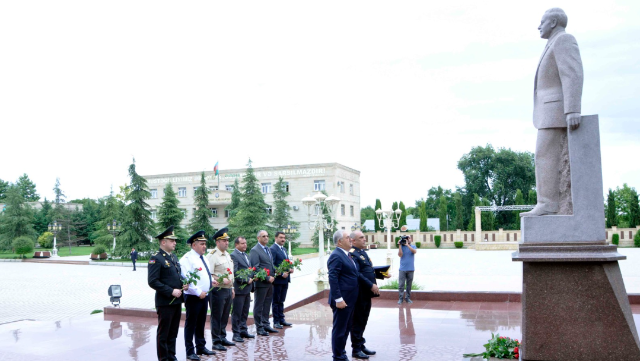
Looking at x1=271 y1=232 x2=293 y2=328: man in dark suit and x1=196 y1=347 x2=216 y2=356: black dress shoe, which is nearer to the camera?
x1=196 y1=347 x2=216 y2=356: black dress shoe

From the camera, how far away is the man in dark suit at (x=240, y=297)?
7520 millimetres

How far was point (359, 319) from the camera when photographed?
21.2 ft

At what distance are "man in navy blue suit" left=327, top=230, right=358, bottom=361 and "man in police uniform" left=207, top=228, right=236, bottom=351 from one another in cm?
187

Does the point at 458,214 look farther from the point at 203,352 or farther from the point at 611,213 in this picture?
the point at 203,352

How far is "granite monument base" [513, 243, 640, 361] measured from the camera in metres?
4.62

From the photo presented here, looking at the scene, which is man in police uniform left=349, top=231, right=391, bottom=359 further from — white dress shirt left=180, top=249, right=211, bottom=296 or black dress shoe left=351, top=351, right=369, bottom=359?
white dress shirt left=180, top=249, right=211, bottom=296

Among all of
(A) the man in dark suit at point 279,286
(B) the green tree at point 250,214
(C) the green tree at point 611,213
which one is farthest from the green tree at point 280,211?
(A) the man in dark suit at point 279,286

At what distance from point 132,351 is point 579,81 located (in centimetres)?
660

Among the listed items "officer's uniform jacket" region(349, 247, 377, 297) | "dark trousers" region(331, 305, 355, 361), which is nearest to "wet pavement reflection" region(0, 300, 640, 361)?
"dark trousers" region(331, 305, 355, 361)

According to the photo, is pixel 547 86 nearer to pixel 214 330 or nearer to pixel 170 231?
pixel 170 231

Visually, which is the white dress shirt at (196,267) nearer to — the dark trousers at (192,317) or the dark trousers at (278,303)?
the dark trousers at (192,317)

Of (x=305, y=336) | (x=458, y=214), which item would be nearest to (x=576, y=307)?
(x=305, y=336)

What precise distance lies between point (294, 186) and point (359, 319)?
44987 mm

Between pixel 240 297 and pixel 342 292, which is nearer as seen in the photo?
pixel 342 292
